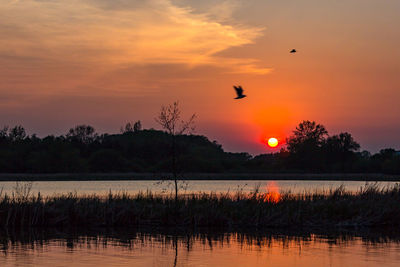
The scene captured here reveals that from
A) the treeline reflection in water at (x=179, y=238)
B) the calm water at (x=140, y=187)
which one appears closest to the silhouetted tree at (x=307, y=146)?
the calm water at (x=140, y=187)

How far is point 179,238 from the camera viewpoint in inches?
1135

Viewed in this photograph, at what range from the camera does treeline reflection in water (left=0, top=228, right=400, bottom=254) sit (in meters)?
26.8

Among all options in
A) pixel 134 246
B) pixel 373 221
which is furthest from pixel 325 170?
pixel 134 246

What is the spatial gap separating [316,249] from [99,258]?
887cm

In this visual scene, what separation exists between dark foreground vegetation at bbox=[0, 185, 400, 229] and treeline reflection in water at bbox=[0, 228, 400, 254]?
1127mm

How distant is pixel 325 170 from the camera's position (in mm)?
153625

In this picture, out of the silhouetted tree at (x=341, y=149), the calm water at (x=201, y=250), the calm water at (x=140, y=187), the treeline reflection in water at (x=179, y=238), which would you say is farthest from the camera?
the silhouetted tree at (x=341, y=149)

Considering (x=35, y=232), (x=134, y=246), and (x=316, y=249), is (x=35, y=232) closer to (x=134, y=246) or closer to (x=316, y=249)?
(x=134, y=246)

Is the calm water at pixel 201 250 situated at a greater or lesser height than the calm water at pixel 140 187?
lesser

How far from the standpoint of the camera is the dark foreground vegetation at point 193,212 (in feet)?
105

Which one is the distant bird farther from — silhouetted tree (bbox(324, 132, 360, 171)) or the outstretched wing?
silhouetted tree (bbox(324, 132, 360, 171))

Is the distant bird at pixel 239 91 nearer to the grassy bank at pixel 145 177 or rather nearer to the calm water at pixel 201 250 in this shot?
the calm water at pixel 201 250

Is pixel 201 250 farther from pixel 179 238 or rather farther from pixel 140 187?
pixel 140 187

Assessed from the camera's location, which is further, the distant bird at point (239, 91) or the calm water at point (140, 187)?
the calm water at point (140, 187)
